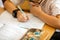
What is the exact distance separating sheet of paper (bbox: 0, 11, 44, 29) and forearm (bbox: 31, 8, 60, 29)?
0.04 m

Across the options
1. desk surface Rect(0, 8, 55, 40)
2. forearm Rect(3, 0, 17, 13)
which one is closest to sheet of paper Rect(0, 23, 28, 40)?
desk surface Rect(0, 8, 55, 40)

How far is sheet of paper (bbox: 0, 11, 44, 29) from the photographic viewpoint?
120 centimetres

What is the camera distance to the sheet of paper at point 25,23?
120 centimetres

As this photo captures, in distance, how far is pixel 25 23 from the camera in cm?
124

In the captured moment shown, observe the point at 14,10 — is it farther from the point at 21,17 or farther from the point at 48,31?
the point at 48,31

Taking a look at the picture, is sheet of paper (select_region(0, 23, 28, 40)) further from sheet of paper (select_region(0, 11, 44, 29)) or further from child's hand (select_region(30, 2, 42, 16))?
child's hand (select_region(30, 2, 42, 16))

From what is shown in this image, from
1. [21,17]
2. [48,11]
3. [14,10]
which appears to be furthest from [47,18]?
[14,10]

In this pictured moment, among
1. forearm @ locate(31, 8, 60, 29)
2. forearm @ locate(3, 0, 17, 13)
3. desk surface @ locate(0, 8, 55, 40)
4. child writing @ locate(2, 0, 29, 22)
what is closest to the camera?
desk surface @ locate(0, 8, 55, 40)

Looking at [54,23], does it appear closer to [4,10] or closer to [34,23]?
[34,23]

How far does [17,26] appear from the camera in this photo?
47.3 inches

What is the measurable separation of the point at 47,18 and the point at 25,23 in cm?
19

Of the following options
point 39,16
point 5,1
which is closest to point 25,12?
point 39,16

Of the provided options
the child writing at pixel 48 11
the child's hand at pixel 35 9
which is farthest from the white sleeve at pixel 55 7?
the child's hand at pixel 35 9

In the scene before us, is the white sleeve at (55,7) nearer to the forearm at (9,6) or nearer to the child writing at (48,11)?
the child writing at (48,11)
